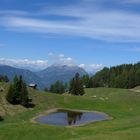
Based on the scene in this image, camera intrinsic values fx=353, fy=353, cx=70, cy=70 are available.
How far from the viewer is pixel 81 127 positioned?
236 ft

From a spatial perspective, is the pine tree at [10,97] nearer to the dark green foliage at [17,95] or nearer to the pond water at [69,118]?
the dark green foliage at [17,95]

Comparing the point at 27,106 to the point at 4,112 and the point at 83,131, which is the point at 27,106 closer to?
the point at 4,112

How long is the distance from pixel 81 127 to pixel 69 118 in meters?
25.5

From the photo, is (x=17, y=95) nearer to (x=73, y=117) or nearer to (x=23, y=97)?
(x=23, y=97)

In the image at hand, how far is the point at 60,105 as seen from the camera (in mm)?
118812

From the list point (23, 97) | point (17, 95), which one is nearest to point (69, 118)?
point (23, 97)

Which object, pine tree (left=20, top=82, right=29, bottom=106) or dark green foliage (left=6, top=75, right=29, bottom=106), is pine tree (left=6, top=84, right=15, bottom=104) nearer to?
dark green foliage (left=6, top=75, right=29, bottom=106)

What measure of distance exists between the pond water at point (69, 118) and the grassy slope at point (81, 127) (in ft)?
12.8

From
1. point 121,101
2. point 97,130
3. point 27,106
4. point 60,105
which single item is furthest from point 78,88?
point 97,130

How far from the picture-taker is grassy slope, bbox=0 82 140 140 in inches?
2400

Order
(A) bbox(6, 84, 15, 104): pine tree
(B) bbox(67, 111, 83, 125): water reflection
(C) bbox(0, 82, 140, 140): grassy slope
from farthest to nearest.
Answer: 1. (A) bbox(6, 84, 15, 104): pine tree
2. (B) bbox(67, 111, 83, 125): water reflection
3. (C) bbox(0, 82, 140, 140): grassy slope

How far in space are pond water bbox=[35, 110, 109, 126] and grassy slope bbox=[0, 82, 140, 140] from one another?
3888mm

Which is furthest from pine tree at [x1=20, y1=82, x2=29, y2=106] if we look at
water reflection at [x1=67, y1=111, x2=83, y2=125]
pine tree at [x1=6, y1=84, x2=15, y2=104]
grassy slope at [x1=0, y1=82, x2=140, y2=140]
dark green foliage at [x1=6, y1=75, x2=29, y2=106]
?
water reflection at [x1=67, y1=111, x2=83, y2=125]

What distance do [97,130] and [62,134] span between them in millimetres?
6795
